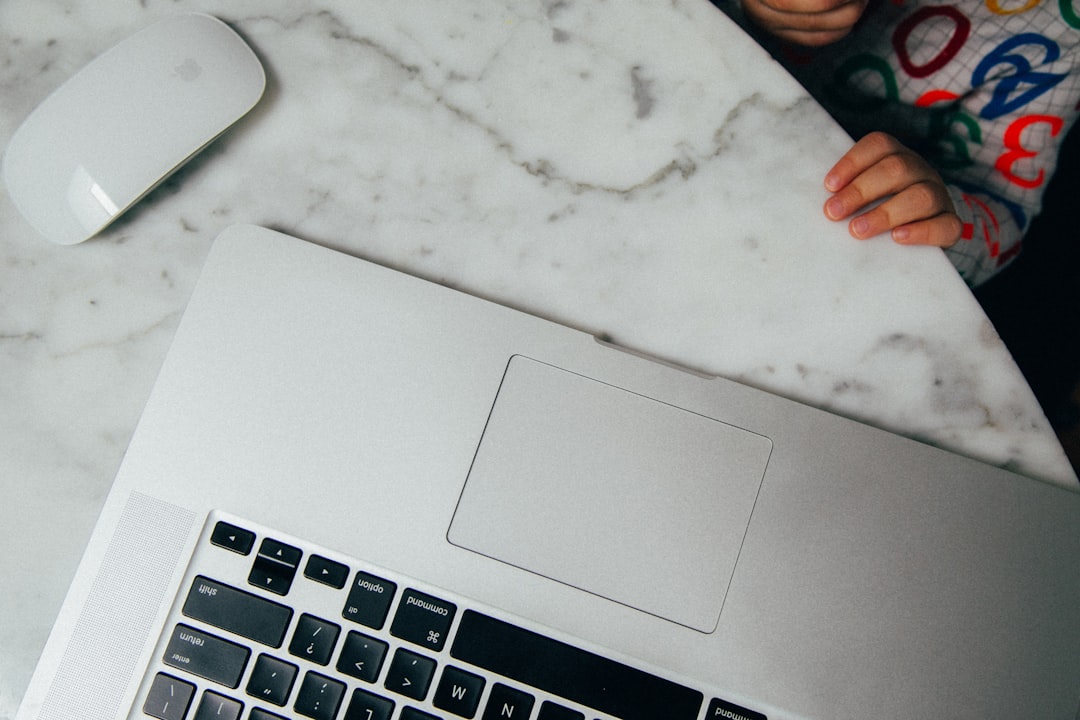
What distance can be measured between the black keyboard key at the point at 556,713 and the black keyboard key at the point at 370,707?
78 millimetres

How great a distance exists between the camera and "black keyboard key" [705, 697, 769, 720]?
37cm

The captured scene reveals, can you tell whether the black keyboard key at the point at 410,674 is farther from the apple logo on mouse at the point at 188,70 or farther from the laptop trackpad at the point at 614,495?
the apple logo on mouse at the point at 188,70

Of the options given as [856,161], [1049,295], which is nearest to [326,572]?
[856,161]

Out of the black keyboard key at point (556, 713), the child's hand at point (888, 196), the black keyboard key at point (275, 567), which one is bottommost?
the black keyboard key at point (556, 713)

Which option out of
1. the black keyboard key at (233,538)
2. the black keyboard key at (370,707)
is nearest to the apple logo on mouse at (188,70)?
the black keyboard key at (233,538)

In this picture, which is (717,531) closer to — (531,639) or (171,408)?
(531,639)

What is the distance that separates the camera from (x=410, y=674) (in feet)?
1.21

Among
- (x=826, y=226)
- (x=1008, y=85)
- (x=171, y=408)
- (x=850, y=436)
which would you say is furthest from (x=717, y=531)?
(x=1008, y=85)

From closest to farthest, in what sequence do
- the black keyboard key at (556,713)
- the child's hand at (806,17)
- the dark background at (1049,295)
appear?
1. the black keyboard key at (556,713)
2. the child's hand at (806,17)
3. the dark background at (1049,295)

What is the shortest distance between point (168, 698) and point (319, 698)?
0.08 metres

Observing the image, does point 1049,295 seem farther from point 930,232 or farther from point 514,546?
point 514,546

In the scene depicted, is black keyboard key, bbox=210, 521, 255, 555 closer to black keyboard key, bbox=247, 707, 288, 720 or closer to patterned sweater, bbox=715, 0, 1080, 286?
black keyboard key, bbox=247, 707, 288, 720

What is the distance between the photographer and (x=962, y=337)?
1.36 ft

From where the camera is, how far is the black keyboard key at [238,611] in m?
0.37
